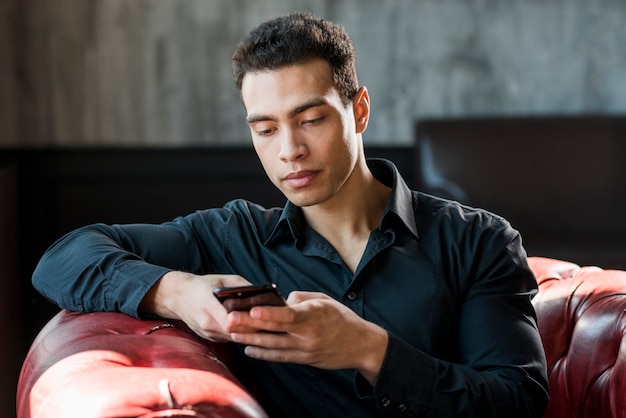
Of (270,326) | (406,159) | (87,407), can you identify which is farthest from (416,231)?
(406,159)

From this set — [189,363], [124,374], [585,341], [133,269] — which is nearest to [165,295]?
[133,269]

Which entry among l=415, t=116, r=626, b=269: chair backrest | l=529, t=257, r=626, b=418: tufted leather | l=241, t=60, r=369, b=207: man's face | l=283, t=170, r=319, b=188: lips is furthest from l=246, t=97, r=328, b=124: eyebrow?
l=415, t=116, r=626, b=269: chair backrest

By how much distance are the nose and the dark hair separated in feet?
0.47

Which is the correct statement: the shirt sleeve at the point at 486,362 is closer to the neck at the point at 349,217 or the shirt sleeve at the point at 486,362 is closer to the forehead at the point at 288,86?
the neck at the point at 349,217

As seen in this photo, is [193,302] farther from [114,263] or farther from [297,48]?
[297,48]

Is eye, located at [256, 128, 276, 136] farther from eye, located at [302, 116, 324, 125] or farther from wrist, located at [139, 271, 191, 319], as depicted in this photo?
wrist, located at [139, 271, 191, 319]

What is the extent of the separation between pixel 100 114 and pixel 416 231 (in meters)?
2.51

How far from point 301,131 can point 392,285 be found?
0.33 metres

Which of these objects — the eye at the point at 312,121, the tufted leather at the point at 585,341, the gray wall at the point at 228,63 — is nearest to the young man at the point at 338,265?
the eye at the point at 312,121

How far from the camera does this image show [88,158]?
3.92 metres

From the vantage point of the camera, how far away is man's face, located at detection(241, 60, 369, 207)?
1690 mm

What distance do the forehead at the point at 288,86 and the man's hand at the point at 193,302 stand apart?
0.37 m

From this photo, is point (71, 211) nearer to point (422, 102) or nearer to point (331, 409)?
point (422, 102)

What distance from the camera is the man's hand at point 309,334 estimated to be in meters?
1.29
